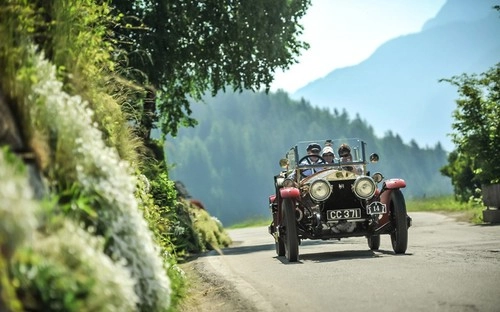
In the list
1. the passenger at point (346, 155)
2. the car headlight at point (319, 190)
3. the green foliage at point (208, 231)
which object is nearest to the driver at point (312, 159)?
the passenger at point (346, 155)

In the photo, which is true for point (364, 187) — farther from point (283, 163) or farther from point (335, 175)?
point (283, 163)

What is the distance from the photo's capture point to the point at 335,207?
1342 centimetres

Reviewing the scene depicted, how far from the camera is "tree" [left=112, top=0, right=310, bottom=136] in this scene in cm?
2389

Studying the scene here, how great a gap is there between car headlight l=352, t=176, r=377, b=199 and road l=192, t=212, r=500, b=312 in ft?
3.11

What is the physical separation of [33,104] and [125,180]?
0.74 metres

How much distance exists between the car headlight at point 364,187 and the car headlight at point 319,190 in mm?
420

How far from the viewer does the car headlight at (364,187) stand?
12.9 m

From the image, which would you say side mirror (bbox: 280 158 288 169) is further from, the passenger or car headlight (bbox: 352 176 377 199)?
car headlight (bbox: 352 176 377 199)

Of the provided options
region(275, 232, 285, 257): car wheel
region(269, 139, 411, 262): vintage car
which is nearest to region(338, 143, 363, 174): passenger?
region(269, 139, 411, 262): vintage car

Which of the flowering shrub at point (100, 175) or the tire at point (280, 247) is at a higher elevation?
the flowering shrub at point (100, 175)

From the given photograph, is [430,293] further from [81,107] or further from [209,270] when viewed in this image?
[209,270]

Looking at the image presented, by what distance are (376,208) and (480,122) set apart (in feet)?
53.9

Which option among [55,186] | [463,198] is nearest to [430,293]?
[55,186]

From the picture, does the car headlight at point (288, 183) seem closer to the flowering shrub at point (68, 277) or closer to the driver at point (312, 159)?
the driver at point (312, 159)
